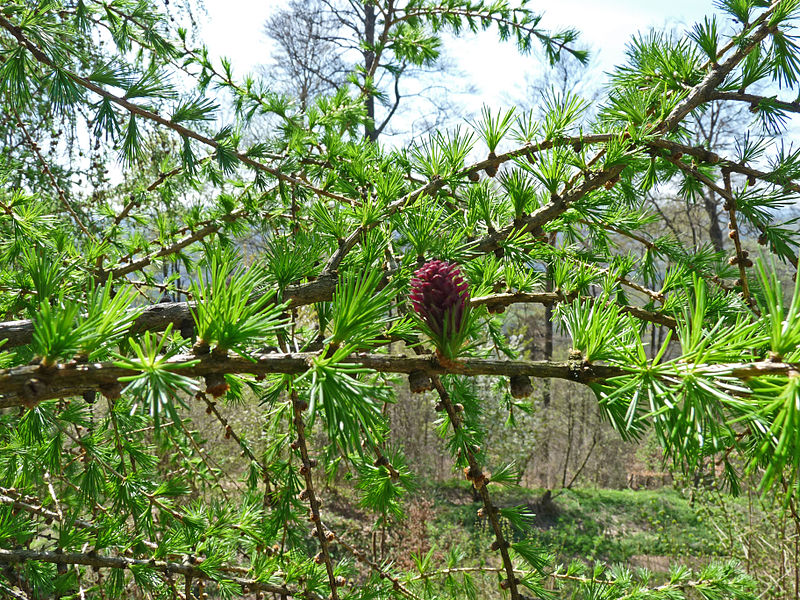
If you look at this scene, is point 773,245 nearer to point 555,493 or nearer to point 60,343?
point 60,343

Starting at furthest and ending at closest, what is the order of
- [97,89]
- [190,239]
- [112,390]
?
[190,239] < [97,89] < [112,390]

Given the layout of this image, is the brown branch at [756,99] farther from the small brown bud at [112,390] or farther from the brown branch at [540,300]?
the small brown bud at [112,390]

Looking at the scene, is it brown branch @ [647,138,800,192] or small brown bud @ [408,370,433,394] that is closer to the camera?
small brown bud @ [408,370,433,394]

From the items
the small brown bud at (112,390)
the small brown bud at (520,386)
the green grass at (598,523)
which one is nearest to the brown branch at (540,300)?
the small brown bud at (520,386)

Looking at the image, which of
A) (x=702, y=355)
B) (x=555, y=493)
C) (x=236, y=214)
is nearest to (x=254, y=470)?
(x=236, y=214)

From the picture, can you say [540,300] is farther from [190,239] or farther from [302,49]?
[302,49]

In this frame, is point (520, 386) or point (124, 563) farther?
point (124, 563)

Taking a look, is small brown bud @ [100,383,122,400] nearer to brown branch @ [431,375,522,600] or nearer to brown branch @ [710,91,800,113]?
brown branch @ [431,375,522,600]

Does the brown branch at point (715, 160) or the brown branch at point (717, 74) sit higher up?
the brown branch at point (717, 74)

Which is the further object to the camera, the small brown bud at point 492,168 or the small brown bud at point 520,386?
the small brown bud at point 492,168

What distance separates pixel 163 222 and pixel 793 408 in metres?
1.64

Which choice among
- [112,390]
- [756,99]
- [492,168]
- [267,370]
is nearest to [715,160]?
[756,99]

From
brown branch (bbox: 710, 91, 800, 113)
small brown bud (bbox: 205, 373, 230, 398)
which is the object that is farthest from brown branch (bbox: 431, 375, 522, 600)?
brown branch (bbox: 710, 91, 800, 113)

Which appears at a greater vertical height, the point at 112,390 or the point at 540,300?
the point at 540,300
